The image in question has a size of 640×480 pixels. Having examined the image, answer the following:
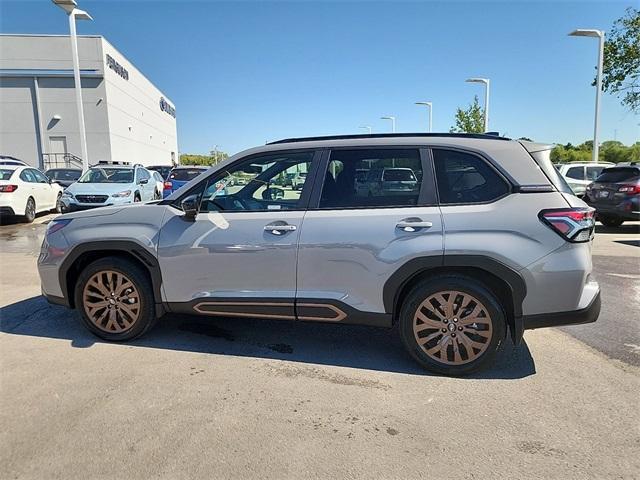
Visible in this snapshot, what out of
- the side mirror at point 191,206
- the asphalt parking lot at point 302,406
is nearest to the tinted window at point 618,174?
the asphalt parking lot at point 302,406

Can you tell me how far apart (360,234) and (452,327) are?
39.0 inches

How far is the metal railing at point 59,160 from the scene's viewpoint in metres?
32.4

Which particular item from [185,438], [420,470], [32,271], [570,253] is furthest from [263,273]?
[32,271]

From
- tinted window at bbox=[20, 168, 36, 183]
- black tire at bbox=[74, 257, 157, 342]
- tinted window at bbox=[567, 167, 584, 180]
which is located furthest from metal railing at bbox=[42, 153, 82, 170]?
black tire at bbox=[74, 257, 157, 342]

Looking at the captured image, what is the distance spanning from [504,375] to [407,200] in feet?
5.06

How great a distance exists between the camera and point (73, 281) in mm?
4141

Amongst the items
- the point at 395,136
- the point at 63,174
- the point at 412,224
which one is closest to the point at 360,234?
the point at 412,224

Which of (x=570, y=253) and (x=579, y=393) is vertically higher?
(x=570, y=253)

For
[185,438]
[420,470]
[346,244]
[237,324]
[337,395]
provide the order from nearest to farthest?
[420,470] → [185,438] → [337,395] → [346,244] → [237,324]

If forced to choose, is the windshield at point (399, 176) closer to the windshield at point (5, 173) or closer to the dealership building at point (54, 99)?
the windshield at point (5, 173)

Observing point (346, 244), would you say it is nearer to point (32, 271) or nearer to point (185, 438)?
point (185, 438)

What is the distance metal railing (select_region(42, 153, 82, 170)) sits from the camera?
32406mm

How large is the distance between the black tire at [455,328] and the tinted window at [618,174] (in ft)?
30.7

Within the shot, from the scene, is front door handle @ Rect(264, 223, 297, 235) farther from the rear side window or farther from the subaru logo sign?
the subaru logo sign
